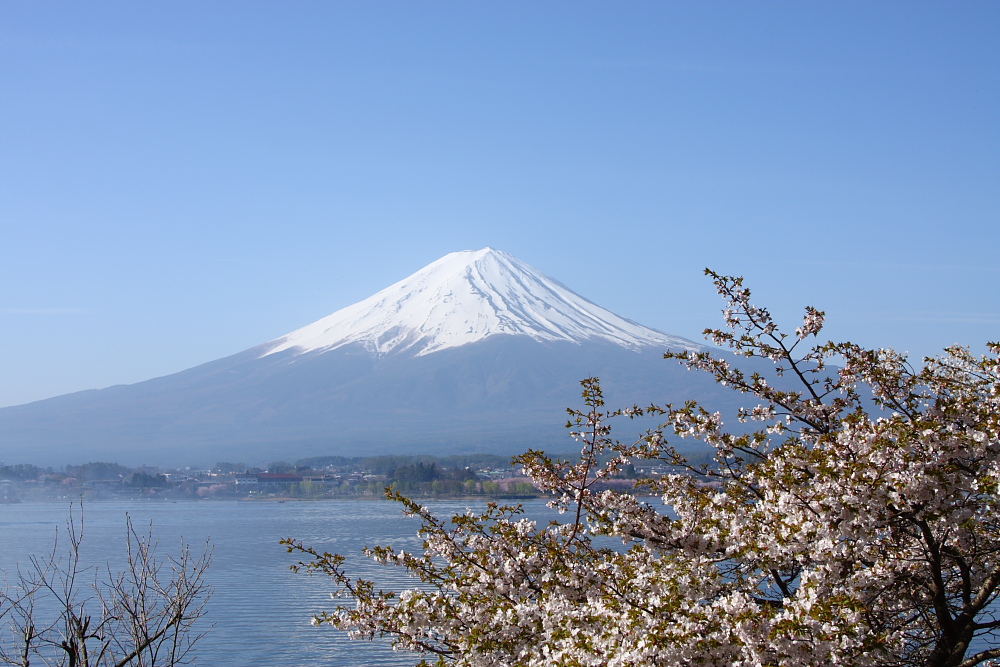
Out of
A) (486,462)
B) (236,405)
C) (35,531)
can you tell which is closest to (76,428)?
(236,405)

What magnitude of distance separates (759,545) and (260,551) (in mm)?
33650

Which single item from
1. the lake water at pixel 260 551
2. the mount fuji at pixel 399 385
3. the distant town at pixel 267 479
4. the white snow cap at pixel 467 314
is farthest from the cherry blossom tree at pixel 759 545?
the white snow cap at pixel 467 314

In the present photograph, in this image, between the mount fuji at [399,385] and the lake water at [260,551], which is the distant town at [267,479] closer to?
the lake water at [260,551]

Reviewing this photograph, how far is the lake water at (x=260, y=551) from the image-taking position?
1780 cm

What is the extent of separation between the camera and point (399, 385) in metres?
128

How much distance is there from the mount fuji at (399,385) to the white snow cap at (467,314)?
22 centimetres

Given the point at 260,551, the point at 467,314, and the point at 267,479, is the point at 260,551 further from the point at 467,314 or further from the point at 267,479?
the point at 467,314

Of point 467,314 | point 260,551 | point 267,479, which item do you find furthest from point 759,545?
point 467,314

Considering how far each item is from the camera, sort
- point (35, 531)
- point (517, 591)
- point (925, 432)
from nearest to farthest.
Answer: point (925, 432) < point (517, 591) < point (35, 531)

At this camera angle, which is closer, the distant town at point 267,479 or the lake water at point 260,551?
the lake water at point 260,551

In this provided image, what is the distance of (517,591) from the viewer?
4562 millimetres

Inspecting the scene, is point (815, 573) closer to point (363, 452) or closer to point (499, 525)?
point (499, 525)

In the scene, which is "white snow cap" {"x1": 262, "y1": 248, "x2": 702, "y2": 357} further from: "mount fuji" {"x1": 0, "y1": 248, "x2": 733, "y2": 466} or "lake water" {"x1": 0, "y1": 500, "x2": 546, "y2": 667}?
"lake water" {"x1": 0, "y1": 500, "x2": 546, "y2": 667}

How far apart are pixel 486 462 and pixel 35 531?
1414 inches
